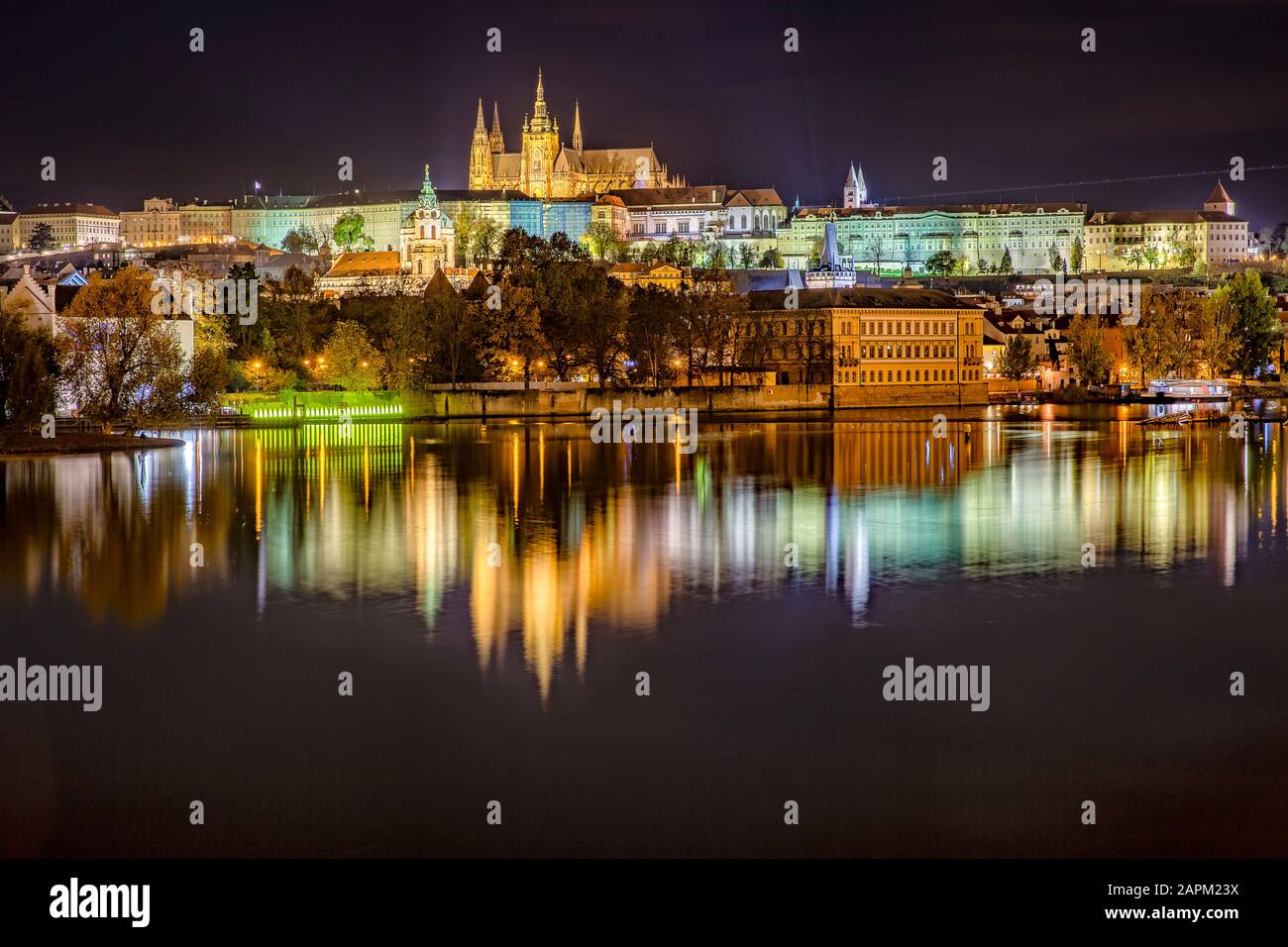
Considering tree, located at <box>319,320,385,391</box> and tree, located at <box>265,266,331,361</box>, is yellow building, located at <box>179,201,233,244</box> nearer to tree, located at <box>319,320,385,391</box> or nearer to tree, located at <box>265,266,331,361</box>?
tree, located at <box>265,266,331,361</box>

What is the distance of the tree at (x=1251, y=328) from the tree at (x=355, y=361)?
40800 millimetres

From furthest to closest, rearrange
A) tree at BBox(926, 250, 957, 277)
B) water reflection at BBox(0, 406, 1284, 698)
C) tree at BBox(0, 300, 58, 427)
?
tree at BBox(926, 250, 957, 277), tree at BBox(0, 300, 58, 427), water reflection at BBox(0, 406, 1284, 698)

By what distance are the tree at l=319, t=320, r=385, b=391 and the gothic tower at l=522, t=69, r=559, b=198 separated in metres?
111

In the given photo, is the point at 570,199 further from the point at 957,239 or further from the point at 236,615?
the point at 236,615

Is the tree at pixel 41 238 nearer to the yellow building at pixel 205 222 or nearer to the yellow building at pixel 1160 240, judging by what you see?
the yellow building at pixel 205 222

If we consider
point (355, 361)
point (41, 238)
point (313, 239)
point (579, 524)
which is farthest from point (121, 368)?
point (41, 238)

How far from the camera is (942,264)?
481 ft

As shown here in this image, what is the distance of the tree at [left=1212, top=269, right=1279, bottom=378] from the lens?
75875mm

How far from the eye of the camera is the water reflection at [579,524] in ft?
55.4

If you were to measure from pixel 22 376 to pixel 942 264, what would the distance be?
393 ft

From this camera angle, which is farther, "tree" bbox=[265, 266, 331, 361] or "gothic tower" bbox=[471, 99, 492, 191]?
"gothic tower" bbox=[471, 99, 492, 191]

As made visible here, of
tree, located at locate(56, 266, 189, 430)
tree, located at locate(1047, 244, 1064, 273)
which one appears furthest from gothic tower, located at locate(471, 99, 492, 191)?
tree, located at locate(56, 266, 189, 430)

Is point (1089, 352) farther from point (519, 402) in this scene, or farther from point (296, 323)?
point (296, 323)

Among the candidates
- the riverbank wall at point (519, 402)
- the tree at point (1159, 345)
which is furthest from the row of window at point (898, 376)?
the tree at point (1159, 345)
